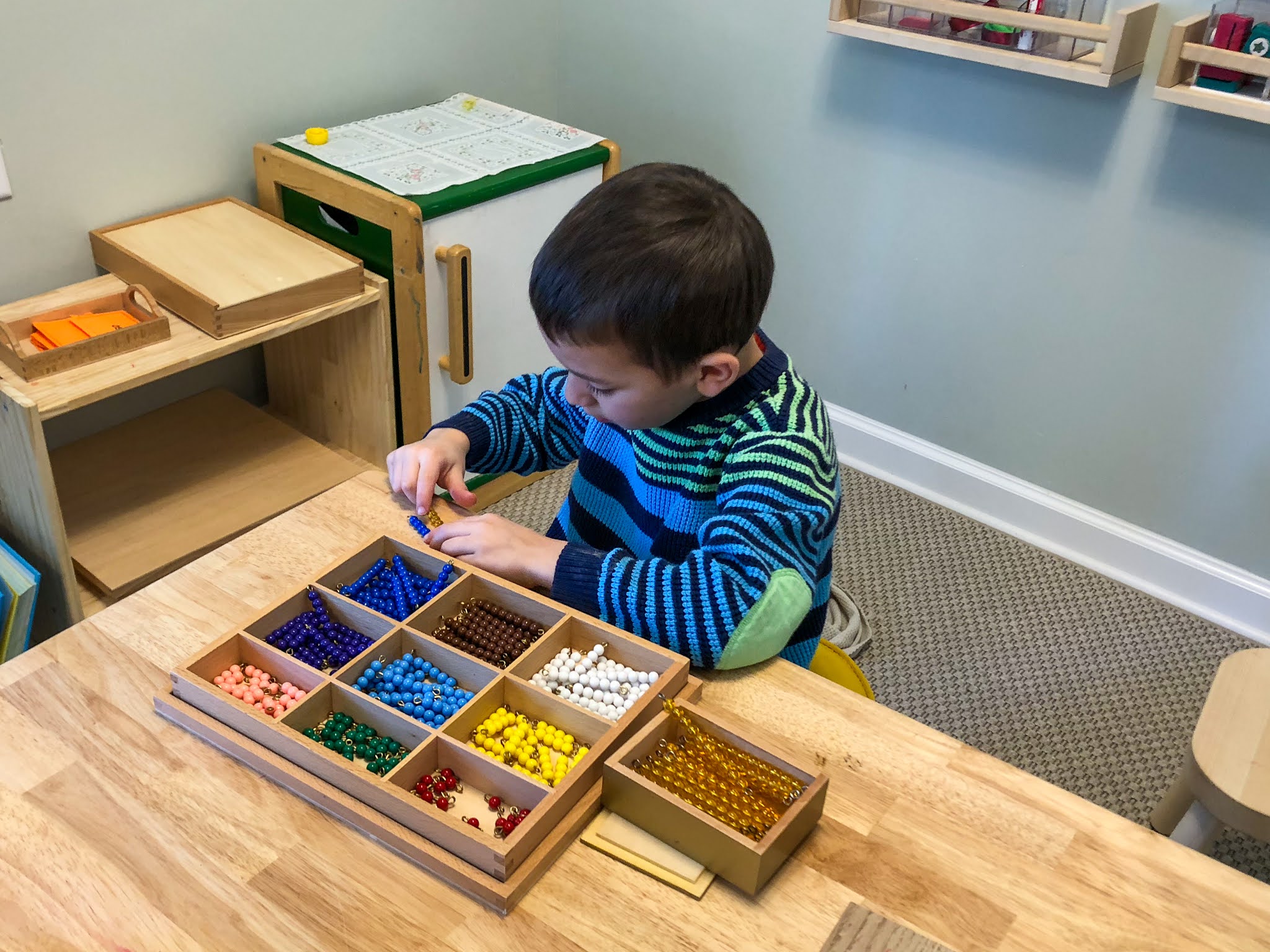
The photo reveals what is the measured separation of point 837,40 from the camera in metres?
2.28

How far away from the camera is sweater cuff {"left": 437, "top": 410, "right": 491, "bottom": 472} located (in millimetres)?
1286

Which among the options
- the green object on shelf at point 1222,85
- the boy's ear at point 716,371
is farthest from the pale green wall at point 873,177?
the boy's ear at point 716,371

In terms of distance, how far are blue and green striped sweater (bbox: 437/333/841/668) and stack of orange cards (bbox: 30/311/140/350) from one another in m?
0.73

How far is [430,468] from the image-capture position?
1189 mm

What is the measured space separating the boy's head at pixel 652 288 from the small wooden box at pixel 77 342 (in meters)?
0.89

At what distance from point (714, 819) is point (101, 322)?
138 centimetres

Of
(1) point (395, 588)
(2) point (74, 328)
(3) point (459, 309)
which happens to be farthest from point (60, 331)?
(1) point (395, 588)

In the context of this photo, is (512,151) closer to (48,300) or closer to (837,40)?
(837,40)

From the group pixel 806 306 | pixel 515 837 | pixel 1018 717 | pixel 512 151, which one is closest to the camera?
pixel 515 837

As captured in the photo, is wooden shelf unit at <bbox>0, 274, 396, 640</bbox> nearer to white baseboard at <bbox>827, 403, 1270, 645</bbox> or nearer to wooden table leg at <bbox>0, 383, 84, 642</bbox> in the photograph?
wooden table leg at <bbox>0, 383, 84, 642</bbox>

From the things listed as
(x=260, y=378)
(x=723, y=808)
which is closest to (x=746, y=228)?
(x=723, y=808)

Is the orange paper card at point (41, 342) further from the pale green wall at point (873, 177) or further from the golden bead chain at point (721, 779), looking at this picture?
the golden bead chain at point (721, 779)

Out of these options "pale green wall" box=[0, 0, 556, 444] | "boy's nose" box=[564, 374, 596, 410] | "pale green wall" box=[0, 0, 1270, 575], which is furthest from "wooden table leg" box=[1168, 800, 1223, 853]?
"pale green wall" box=[0, 0, 556, 444]

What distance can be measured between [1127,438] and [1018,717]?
66 centimetres
